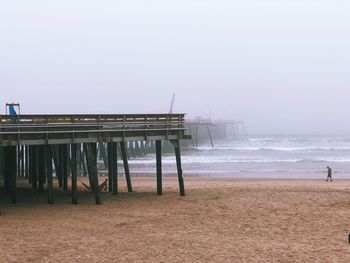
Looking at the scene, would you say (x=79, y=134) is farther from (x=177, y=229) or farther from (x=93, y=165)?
(x=177, y=229)

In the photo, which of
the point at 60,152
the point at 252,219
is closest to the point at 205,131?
the point at 60,152

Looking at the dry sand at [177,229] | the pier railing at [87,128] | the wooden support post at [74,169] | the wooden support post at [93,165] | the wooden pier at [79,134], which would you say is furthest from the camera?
the wooden support post at [93,165]

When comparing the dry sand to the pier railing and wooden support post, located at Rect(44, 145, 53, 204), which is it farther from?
the pier railing

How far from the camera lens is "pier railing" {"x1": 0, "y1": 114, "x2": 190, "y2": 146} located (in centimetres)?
1543

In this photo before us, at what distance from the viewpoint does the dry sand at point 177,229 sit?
10586mm

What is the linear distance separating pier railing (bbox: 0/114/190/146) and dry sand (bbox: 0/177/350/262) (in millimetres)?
2488

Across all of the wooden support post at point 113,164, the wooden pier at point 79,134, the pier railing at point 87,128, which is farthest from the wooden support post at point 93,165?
the wooden support post at point 113,164

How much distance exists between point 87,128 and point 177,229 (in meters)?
6.11

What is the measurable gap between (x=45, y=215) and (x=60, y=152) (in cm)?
817

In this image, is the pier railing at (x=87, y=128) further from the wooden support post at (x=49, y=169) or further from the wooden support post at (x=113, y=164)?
the wooden support post at (x=113, y=164)

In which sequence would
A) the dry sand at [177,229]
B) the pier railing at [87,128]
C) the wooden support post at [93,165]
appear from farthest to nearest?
the wooden support post at [93,165] < the pier railing at [87,128] < the dry sand at [177,229]

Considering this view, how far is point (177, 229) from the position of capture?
13.3 meters

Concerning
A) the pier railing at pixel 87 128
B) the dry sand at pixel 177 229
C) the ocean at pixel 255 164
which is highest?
the pier railing at pixel 87 128

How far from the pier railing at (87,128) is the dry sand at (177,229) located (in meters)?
2.49
